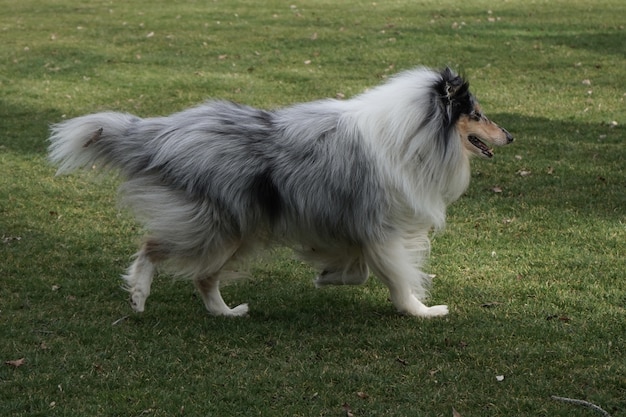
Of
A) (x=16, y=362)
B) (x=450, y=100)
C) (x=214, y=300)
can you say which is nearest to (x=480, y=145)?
(x=450, y=100)

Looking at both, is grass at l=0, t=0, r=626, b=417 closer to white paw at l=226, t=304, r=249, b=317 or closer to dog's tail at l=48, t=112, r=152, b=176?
white paw at l=226, t=304, r=249, b=317

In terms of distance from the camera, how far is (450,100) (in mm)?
5922

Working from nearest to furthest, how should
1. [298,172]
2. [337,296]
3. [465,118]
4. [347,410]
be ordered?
[347,410]
[298,172]
[465,118]
[337,296]

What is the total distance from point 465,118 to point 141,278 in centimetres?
240

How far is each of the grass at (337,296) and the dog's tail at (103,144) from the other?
103 centimetres

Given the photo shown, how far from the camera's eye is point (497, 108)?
12.5 meters

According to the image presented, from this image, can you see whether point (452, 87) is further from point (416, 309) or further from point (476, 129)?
point (416, 309)

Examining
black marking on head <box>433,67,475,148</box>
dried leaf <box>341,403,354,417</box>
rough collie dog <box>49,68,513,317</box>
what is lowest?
dried leaf <box>341,403,354,417</box>

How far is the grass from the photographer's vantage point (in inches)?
200

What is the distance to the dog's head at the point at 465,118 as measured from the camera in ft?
19.5

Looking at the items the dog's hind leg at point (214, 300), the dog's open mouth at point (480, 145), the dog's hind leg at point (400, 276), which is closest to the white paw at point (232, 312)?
the dog's hind leg at point (214, 300)

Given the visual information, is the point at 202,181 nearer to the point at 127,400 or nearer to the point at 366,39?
the point at 127,400

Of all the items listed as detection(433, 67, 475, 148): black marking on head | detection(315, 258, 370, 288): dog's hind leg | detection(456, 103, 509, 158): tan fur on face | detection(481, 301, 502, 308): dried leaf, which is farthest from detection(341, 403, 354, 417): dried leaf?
detection(456, 103, 509, 158): tan fur on face

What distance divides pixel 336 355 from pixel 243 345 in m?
0.61
